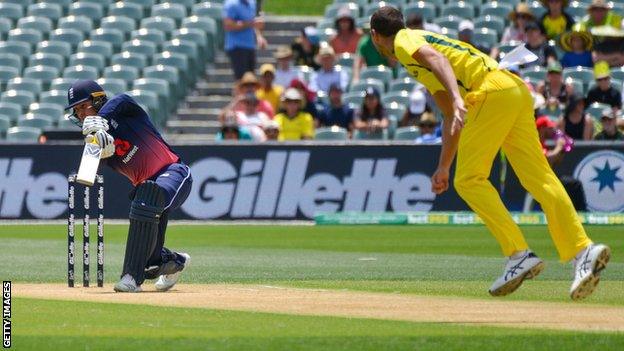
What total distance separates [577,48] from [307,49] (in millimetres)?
4382

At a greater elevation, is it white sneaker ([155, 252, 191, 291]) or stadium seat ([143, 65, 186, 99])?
white sneaker ([155, 252, 191, 291])

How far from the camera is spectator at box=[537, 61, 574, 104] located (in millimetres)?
20719

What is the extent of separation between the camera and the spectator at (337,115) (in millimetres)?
22172

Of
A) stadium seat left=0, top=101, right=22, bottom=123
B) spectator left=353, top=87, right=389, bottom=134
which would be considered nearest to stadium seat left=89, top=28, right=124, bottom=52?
stadium seat left=0, top=101, right=22, bottom=123

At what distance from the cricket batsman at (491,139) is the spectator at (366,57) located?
13301mm

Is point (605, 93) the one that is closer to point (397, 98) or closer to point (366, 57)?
point (397, 98)

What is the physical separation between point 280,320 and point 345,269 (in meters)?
4.73

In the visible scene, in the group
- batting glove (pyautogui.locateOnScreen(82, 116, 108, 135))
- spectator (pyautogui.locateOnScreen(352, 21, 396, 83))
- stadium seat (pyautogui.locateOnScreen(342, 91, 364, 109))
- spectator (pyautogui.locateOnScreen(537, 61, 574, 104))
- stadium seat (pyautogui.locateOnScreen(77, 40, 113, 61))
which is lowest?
stadium seat (pyautogui.locateOnScreen(77, 40, 113, 61))

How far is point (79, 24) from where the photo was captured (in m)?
26.7

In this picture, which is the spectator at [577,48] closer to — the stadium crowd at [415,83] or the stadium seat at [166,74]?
the stadium crowd at [415,83]

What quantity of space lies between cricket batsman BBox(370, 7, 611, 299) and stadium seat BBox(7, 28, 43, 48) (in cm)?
1755

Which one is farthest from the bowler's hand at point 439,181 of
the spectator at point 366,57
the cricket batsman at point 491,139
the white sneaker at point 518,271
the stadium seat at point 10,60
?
the stadium seat at point 10,60

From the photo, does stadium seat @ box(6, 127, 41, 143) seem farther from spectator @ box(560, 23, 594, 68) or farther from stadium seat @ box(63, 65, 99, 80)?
spectator @ box(560, 23, 594, 68)

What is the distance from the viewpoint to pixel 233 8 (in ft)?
78.5
